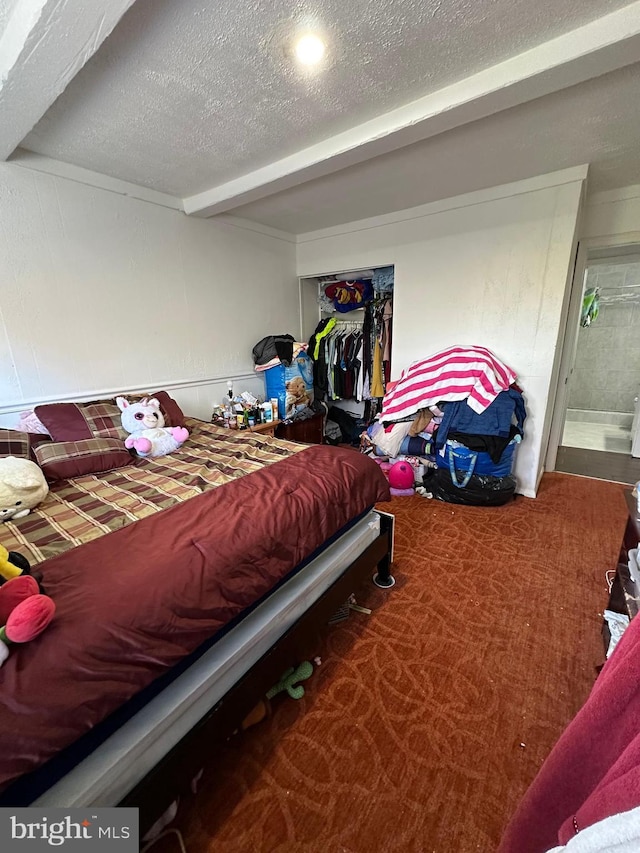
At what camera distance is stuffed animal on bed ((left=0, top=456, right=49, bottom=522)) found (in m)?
1.41

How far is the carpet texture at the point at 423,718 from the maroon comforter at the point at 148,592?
21.5 inches

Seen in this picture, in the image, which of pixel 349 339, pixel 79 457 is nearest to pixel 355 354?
pixel 349 339

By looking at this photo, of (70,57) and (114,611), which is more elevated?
(70,57)

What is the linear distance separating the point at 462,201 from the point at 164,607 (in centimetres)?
334

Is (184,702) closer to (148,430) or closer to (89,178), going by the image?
(148,430)

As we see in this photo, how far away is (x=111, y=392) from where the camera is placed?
8.41ft

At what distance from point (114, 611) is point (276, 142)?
2.32 meters

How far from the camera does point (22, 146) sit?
1.98m

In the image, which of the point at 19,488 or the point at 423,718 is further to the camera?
the point at 19,488

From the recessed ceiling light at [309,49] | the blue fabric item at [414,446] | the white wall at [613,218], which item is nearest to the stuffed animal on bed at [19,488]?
the recessed ceiling light at [309,49]

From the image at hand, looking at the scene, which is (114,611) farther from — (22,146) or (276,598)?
(22,146)

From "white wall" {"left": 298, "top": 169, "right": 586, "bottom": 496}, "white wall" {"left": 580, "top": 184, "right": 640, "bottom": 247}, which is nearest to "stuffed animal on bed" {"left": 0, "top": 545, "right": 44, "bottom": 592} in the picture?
"white wall" {"left": 298, "top": 169, "right": 586, "bottom": 496}

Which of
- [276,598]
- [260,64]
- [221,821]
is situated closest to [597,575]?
[276,598]

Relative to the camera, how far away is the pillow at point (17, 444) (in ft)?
5.71
